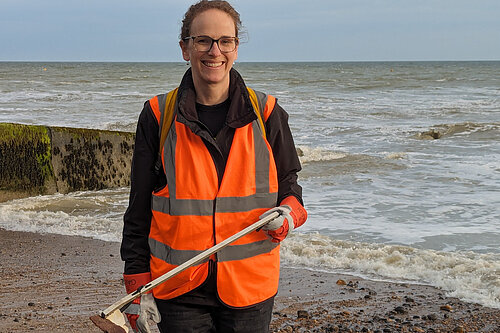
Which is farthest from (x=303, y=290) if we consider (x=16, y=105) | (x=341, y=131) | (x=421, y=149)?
(x=16, y=105)

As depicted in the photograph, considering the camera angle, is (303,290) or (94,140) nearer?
(303,290)

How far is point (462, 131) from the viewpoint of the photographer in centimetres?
1770

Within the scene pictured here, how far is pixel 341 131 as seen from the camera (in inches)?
712

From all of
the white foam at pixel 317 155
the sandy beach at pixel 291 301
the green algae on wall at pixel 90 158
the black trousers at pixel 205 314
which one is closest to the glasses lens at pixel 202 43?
the black trousers at pixel 205 314

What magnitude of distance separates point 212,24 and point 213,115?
0.29 m

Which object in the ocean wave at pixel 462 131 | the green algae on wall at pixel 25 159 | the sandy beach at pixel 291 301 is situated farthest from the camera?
the ocean wave at pixel 462 131

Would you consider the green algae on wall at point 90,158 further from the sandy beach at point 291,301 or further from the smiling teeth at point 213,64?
the smiling teeth at point 213,64

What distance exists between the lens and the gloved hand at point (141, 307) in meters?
2.21

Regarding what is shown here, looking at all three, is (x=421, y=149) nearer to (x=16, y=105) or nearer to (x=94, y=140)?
(x=94, y=140)

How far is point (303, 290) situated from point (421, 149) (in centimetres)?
985

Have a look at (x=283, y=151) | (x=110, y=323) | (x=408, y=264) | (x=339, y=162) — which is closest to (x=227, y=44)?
(x=283, y=151)

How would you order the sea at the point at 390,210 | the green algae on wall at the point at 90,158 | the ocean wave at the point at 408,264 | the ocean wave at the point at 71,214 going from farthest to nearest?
1. the green algae on wall at the point at 90,158
2. the ocean wave at the point at 71,214
3. the sea at the point at 390,210
4. the ocean wave at the point at 408,264

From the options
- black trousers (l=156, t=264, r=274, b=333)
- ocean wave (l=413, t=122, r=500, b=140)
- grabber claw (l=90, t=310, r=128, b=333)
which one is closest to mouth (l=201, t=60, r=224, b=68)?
black trousers (l=156, t=264, r=274, b=333)

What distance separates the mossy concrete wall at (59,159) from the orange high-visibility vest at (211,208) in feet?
21.5
